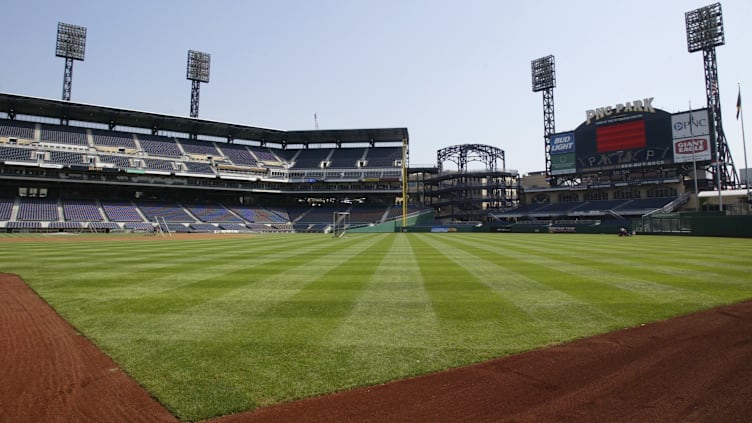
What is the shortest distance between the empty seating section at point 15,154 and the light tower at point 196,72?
22840mm

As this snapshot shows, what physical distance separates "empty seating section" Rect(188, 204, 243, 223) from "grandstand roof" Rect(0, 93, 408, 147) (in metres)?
14.5

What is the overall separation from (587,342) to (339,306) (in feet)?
13.5

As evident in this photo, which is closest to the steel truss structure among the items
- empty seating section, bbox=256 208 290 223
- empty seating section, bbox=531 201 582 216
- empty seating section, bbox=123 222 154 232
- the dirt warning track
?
empty seating section, bbox=531 201 582 216

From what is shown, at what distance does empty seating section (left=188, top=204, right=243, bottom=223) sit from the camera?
57.8 m

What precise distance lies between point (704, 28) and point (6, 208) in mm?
86829

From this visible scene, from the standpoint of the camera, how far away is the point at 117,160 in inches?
2231

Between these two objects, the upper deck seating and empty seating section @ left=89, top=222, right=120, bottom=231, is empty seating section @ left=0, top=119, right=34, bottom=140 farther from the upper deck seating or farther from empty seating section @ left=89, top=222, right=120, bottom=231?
empty seating section @ left=89, top=222, right=120, bottom=231

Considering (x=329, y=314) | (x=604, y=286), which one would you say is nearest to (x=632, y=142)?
(x=604, y=286)

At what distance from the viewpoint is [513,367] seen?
4.55 meters

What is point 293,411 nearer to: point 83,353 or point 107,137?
point 83,353

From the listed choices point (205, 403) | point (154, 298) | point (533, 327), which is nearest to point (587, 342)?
point (533, 327)

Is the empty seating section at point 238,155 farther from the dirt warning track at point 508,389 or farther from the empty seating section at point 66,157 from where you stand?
the dirt warning track at point 508,389

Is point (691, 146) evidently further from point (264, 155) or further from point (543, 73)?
point (264, 155)

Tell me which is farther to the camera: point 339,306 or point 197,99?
point 197,99
